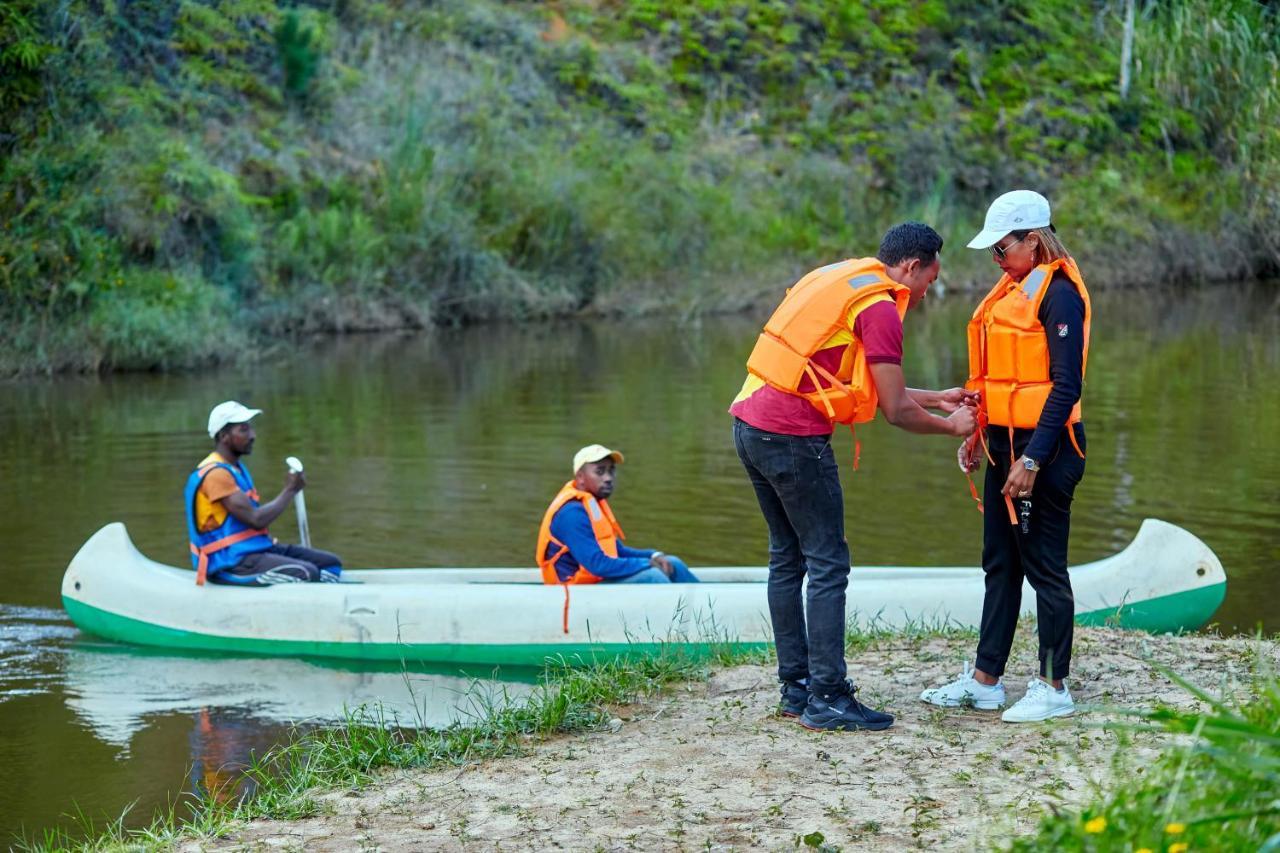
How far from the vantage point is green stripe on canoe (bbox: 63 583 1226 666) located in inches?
Result: 323

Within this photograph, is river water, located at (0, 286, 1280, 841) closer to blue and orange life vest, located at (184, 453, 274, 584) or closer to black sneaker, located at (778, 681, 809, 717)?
blue and orange life vest, located at (184, 453, 274, 584)

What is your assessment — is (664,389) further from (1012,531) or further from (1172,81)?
(1012,531)

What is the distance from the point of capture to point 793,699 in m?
5.68

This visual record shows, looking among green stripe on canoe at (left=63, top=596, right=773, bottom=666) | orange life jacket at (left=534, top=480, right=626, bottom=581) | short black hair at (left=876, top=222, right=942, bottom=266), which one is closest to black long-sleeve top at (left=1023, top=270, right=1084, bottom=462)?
short black hair at (left=876, top=222, right=942, bottom=266)

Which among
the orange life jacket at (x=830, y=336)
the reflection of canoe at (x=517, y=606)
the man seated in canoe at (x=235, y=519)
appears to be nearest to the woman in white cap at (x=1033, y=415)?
the orange life jacket at (x=830, y=336)

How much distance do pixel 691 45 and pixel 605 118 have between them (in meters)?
4.12

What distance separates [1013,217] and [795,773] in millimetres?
2055

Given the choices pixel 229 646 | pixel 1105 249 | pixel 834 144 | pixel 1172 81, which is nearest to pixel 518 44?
pixel 834 144

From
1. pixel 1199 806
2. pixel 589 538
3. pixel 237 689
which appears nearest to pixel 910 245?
pixel 1199 806

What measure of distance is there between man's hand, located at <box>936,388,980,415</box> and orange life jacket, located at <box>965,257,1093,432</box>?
0.08 metres

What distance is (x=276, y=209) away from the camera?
25.3 meters

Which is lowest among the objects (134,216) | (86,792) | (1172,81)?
(86,792)

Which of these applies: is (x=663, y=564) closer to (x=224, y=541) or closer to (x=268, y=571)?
(x=268, y=571)

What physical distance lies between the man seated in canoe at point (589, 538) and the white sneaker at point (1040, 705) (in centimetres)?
316
